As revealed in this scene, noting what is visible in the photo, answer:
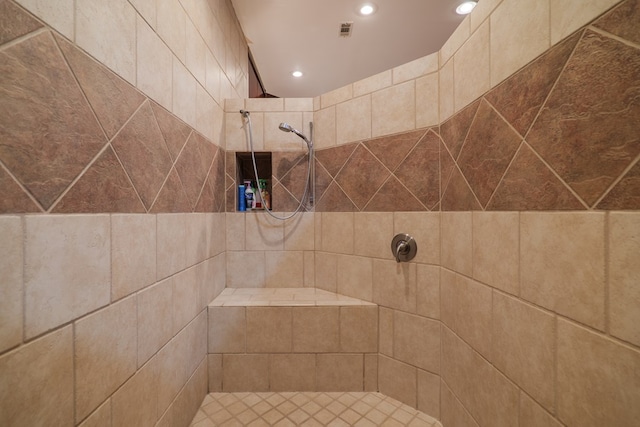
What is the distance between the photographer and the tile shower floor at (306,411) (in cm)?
111

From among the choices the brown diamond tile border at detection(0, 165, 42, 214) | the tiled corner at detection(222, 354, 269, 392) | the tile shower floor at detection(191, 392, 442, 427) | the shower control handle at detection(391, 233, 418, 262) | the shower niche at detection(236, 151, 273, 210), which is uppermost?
the shower niche at detection(236, 151, 273, 210)

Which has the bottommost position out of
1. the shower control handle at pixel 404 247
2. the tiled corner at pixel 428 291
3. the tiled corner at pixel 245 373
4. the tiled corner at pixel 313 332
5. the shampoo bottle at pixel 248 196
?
the tiled corner at pixel 245 373

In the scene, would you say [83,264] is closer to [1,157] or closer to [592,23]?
[1,157]

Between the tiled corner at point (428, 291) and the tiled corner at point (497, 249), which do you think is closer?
the tiled corner at point (497, 249)

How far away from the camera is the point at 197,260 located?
1.19m

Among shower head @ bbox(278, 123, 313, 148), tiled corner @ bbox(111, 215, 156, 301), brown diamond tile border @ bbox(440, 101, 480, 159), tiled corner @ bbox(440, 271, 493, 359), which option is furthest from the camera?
shower head @ bbox(278, 123, 313, 148)

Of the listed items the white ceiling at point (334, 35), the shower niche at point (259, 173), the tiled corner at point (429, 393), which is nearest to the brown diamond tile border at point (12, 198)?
the shower niche at point (259, 173)

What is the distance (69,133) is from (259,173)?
4.15 ft

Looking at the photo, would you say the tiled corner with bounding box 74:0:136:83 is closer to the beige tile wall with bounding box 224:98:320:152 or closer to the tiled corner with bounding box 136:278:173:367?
the tiled corner with bounding box 136:278:173:367

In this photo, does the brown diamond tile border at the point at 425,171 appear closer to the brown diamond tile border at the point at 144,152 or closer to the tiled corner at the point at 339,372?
the tiled corner at the point at 339,372

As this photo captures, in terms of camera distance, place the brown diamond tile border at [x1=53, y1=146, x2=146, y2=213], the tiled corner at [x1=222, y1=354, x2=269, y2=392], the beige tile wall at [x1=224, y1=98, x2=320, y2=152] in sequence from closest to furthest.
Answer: the brown diamond tile border at [x1=53, y1=146, x2=146, y2=213]
the tiled corner at [x1=222, y1=354, x2=269, y2=392]
the beige tile wall at [x1=224, y1=98, x2=320, y2=152]

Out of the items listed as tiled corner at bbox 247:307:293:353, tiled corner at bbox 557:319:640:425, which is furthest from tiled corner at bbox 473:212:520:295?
tiled corner at bbox 247:307:293:353

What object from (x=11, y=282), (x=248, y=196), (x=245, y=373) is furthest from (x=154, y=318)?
(x=248, y=196)

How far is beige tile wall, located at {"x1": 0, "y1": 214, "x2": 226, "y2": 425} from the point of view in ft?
1.46
